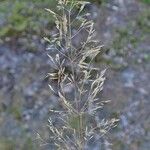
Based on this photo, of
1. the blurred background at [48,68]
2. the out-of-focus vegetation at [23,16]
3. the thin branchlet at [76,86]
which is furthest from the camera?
the out-of-focus vegetation at [23,16]

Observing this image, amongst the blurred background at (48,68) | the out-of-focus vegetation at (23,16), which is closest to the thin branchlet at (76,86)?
the blurred background at (48,68)

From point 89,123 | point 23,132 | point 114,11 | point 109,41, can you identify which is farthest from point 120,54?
point 23,132

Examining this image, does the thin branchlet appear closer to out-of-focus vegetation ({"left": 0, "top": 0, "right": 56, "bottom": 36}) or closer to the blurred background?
the blurred background

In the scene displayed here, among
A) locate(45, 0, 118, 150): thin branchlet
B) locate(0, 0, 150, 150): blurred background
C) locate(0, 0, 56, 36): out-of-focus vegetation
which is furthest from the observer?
locate(0, 0, 56, 36): out-of-focus vegetation

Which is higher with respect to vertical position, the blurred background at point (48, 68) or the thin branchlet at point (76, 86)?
the thin branchlet at point (76, 86)

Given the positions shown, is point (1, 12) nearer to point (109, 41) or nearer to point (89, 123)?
point (109, 41)

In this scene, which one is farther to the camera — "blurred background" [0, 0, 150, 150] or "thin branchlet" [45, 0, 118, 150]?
"blurred background" [0, 0, 150, 150]

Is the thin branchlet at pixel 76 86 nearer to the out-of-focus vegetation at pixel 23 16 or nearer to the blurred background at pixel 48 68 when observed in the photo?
the blurred background at pixel 48 68

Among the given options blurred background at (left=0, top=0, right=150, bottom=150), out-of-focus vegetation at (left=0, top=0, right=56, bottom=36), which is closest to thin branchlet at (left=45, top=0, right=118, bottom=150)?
blurred background at (left=0, top=0, right=150, bottom=150)
